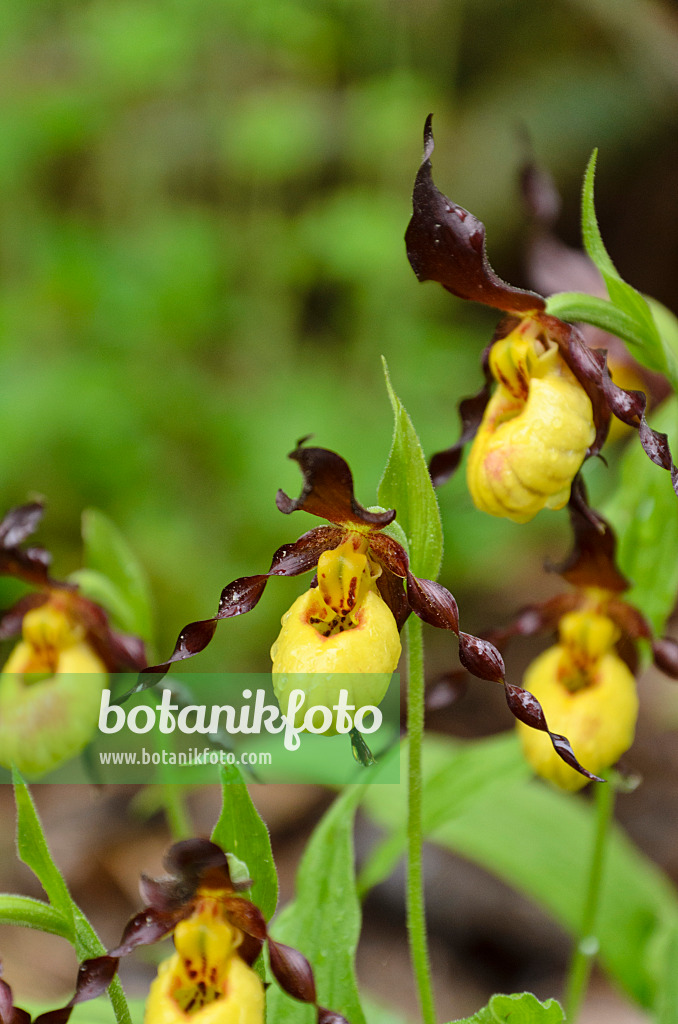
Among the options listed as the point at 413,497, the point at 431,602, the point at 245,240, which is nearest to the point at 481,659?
the point at 431,602

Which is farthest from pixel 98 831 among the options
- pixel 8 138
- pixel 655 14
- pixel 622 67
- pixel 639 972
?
pixel 622 67

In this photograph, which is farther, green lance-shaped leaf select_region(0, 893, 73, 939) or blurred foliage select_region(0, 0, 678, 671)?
blurred foliage select_region(0, 0, 678, 671)

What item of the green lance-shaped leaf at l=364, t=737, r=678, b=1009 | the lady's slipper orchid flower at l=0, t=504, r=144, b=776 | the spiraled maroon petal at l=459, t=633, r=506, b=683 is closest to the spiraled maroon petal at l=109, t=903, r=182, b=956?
the spiraled maroon petal at l=459, t=633, r=506, b=683

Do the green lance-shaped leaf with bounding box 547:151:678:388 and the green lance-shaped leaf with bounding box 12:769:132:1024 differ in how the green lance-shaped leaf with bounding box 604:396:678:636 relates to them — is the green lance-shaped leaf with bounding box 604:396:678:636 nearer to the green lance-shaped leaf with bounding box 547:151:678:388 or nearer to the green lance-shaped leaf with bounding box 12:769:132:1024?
the green lance-shaped leaf with bounding box 547:151:678:388

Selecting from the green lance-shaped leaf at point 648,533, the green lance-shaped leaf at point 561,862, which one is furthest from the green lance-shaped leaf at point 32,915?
the green lance-shaped leaf at point 648,533

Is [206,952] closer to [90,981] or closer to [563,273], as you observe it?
[90,981]

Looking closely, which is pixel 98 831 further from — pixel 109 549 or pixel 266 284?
pixel 266 284
